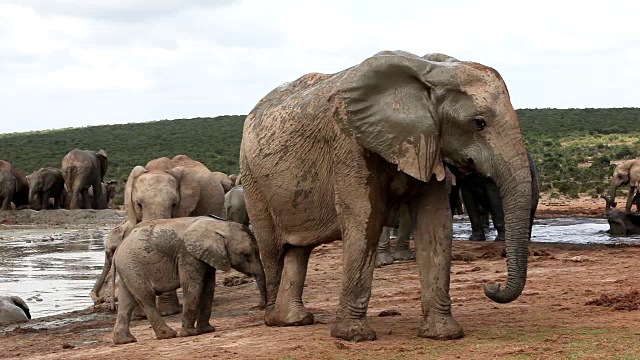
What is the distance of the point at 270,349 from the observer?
835 centimetres

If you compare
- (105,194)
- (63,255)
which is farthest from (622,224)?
(105,194)

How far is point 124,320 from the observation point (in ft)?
32.9

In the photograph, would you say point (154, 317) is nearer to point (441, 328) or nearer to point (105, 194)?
point (441, 328)

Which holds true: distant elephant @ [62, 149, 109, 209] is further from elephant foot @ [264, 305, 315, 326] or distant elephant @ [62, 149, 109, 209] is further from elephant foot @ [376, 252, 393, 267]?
elephant foot @ [264, 305, 315, 326]

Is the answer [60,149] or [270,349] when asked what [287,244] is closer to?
[270,349]

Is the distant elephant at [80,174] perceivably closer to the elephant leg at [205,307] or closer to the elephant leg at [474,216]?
the elephant leg at [474,216]

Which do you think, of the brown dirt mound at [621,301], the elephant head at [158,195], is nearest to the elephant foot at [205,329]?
the brown dirt mound at [621,301]

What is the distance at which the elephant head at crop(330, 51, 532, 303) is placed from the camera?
7742 millimetres

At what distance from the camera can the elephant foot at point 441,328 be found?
838 cm

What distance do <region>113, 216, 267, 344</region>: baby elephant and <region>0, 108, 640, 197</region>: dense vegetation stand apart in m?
29.2

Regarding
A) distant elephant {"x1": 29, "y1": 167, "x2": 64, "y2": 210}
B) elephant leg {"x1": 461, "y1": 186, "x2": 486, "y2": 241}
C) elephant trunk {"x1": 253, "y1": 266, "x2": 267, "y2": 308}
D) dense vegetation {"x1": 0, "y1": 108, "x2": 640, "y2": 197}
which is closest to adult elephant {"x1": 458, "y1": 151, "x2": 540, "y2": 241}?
elephant leg {"x1": 461, "y1": 186, "x2": 486, "y2": 241}

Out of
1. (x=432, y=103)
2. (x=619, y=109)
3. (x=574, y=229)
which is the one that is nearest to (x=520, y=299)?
(x=432, y=103)

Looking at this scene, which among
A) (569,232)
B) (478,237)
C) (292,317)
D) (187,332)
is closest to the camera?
(292,317)

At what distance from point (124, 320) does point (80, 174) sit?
24.4m
